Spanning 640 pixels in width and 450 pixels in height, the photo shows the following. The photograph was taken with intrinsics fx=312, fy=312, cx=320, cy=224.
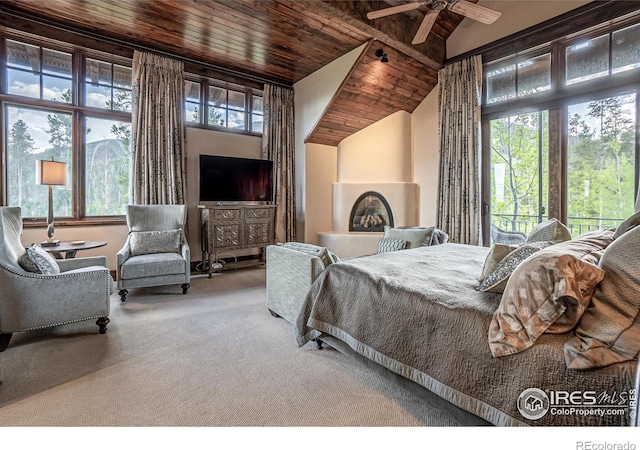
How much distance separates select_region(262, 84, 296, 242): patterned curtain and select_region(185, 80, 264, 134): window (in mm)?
215

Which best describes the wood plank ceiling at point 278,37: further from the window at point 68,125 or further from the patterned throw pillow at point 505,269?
the patterned throw pillow at point 505,269

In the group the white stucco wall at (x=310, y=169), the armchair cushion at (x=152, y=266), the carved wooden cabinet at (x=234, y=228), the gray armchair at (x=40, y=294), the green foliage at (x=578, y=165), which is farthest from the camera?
the white stucco wall at (x=310, y=169)

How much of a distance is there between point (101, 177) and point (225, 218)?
1711mm

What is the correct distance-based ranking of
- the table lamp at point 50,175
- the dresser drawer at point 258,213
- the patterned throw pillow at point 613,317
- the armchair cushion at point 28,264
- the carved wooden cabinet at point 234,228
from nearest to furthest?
1. the patterned throw pillow at point 613,317
2. the armchair cushion at point 28,264
3. the table lamp at point 50,175
4. the carved wooden cabinet at point 234,228
5. the dresser drawer at point 258,213

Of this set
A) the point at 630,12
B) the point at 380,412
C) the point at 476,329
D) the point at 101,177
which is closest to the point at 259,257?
the point at 101,177

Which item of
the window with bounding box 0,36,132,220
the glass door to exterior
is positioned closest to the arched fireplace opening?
the glass door to exterior

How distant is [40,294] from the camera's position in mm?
2287

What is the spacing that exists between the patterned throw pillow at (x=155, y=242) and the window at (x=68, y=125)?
930 millimetres

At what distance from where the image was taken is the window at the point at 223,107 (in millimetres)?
4840

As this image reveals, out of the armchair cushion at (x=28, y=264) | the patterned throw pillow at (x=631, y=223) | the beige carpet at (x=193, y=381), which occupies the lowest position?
the beige carpet at (x=193, y=381)

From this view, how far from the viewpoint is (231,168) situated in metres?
4.89

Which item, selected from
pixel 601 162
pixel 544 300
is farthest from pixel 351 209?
pixel 544 300

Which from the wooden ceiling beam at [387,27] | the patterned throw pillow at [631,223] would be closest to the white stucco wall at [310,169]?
the wooden ceiling beam at [387,27]

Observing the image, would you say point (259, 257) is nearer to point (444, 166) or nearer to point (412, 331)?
point (444, 166)
